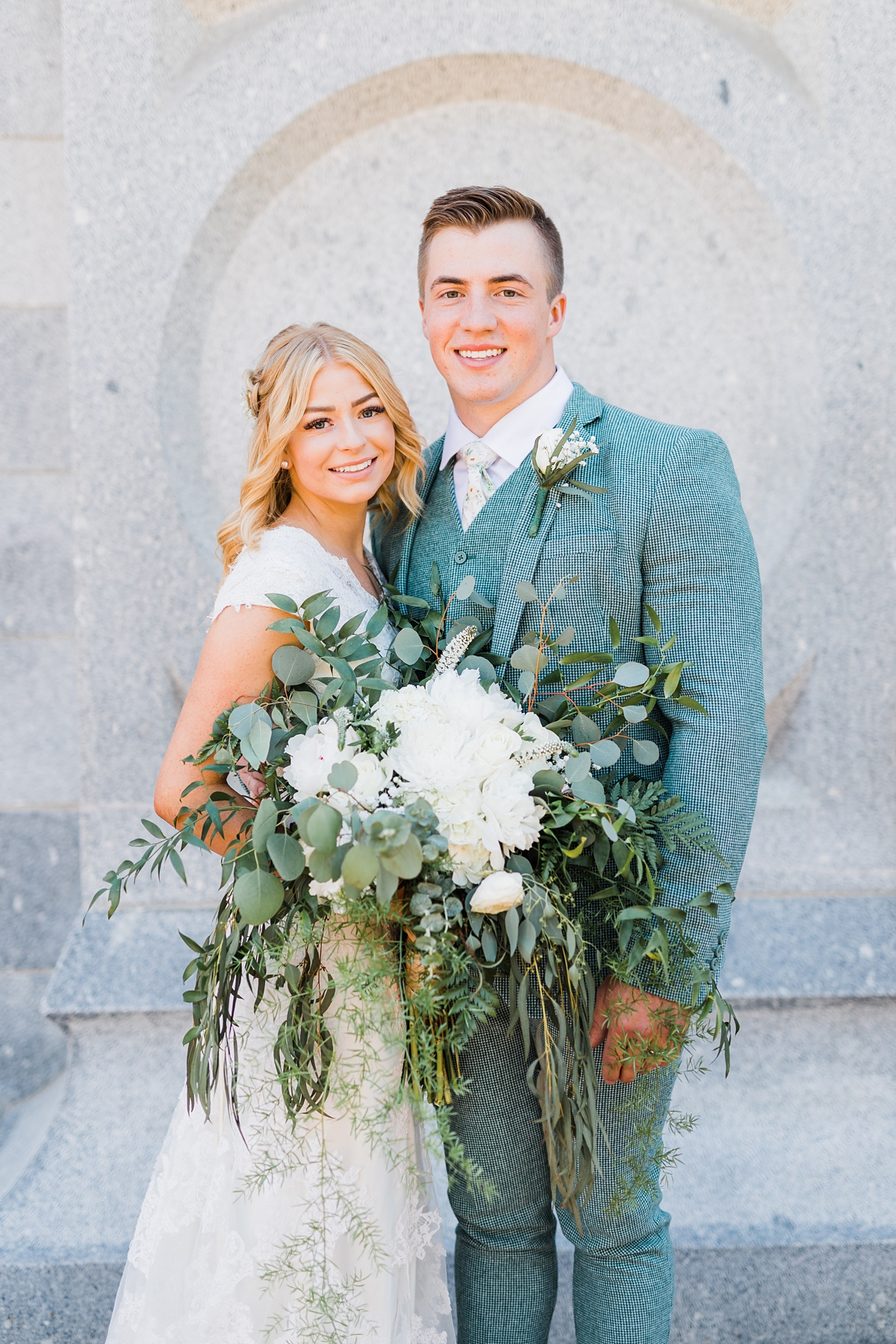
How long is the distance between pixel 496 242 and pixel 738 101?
111cm

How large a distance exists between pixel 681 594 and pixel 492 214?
783 mm

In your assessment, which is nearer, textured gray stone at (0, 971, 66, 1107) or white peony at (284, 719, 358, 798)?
white peony at (284, 719, 358, 798)

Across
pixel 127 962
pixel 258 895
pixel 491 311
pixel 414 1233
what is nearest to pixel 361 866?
pixel 258 895

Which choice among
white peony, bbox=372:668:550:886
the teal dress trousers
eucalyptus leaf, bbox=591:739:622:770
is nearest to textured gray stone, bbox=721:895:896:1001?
the teal dress trousers

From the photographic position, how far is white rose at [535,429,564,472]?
5.51 ft

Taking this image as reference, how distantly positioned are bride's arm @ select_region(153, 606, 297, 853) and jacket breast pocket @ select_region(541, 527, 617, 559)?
460mm

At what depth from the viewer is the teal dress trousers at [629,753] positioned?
1.63 metres

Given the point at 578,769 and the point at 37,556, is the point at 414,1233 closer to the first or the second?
the point at 578,769

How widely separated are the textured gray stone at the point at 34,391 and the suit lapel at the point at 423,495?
1301 millimetres

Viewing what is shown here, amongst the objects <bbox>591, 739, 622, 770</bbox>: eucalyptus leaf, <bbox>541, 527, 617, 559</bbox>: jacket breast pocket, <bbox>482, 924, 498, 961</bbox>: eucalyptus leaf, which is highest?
<bbox>541, 527, 617, 559</bbox>: jacket breast pocket

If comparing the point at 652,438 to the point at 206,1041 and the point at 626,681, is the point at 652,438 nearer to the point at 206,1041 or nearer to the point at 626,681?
the point at 626,681

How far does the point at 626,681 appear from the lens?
1.50m

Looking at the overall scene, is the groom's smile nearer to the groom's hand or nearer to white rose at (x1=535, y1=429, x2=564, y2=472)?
white rose at (x1=535, y1=429, x2=564, y2=472)

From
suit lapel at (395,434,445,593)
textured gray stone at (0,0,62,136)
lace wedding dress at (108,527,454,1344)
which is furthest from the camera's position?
textured gray stone at (0,0,62,136)
